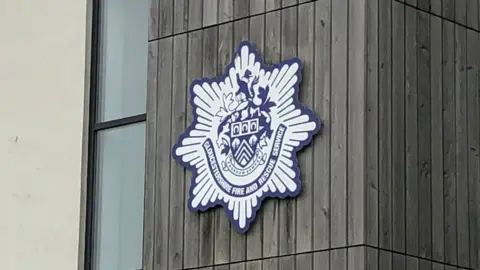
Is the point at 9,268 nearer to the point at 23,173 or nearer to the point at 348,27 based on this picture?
the point at 23,173

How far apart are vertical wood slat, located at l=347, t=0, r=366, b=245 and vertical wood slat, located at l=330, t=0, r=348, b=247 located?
0.11 ft

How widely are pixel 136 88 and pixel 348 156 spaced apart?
2760 millimetres

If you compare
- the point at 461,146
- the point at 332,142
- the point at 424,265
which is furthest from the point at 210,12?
the point at 424,265

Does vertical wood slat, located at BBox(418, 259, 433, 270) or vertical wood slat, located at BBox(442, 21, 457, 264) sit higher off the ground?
vertical wood slat, located at BBox(442, 21, 457, 264)

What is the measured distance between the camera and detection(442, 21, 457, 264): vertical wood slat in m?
9.61

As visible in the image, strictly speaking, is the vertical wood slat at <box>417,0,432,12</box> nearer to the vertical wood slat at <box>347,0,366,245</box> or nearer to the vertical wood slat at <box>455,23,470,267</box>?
the vertical wood slat at <box>455,23,470,267</box>

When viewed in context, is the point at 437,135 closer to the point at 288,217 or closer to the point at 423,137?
the point at 423,137

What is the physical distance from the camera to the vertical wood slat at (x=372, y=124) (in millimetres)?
9109

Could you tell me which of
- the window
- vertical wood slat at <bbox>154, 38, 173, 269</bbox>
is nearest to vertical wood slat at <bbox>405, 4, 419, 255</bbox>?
vertical wood slat at <bbox>154, 38, 173, 269</bbox>

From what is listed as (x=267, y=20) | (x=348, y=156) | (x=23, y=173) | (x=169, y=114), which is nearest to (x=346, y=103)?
(x=348, y=156)

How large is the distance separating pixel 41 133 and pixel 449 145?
3911 mm

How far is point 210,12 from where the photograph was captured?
1034 cm

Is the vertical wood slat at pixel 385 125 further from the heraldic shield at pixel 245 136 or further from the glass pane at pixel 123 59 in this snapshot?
the glass pane at pixel 123 59

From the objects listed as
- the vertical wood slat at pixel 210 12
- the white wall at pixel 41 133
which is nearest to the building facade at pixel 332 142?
the vertical wood slat at pixel 210 12
